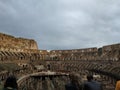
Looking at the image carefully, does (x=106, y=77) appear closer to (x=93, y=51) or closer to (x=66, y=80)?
(x=66, y=80)

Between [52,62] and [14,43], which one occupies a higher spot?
[14,43]

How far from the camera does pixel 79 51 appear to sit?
228 feet

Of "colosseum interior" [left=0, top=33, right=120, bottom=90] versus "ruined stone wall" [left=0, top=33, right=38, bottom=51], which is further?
"ruined stone wall" [left=0, top=33, right=38, bottom=51]

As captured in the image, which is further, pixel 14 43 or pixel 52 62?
pixel 52 62

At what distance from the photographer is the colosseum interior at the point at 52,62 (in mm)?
36534

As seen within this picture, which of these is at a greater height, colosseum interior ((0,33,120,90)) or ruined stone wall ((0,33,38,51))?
ruined stone wall ((0,33,38,51))

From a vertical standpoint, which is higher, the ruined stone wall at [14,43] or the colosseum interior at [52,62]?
the ruined stone wall at [14,43]

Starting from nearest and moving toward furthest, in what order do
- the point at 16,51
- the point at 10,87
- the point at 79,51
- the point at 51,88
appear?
the point at 10,87
the point at 51,88
the point at 16,51
the point at 79,51

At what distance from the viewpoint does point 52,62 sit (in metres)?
69.6

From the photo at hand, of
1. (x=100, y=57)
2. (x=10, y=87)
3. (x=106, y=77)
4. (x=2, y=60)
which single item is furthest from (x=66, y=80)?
(x=10, y=87)

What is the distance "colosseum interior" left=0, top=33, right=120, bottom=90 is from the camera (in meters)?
36.5

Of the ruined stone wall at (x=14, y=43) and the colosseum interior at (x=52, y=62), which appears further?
the ruined stone wall at (x=14, y=43)

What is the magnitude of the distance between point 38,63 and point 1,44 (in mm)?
10961

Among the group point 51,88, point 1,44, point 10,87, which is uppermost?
point 1,44
